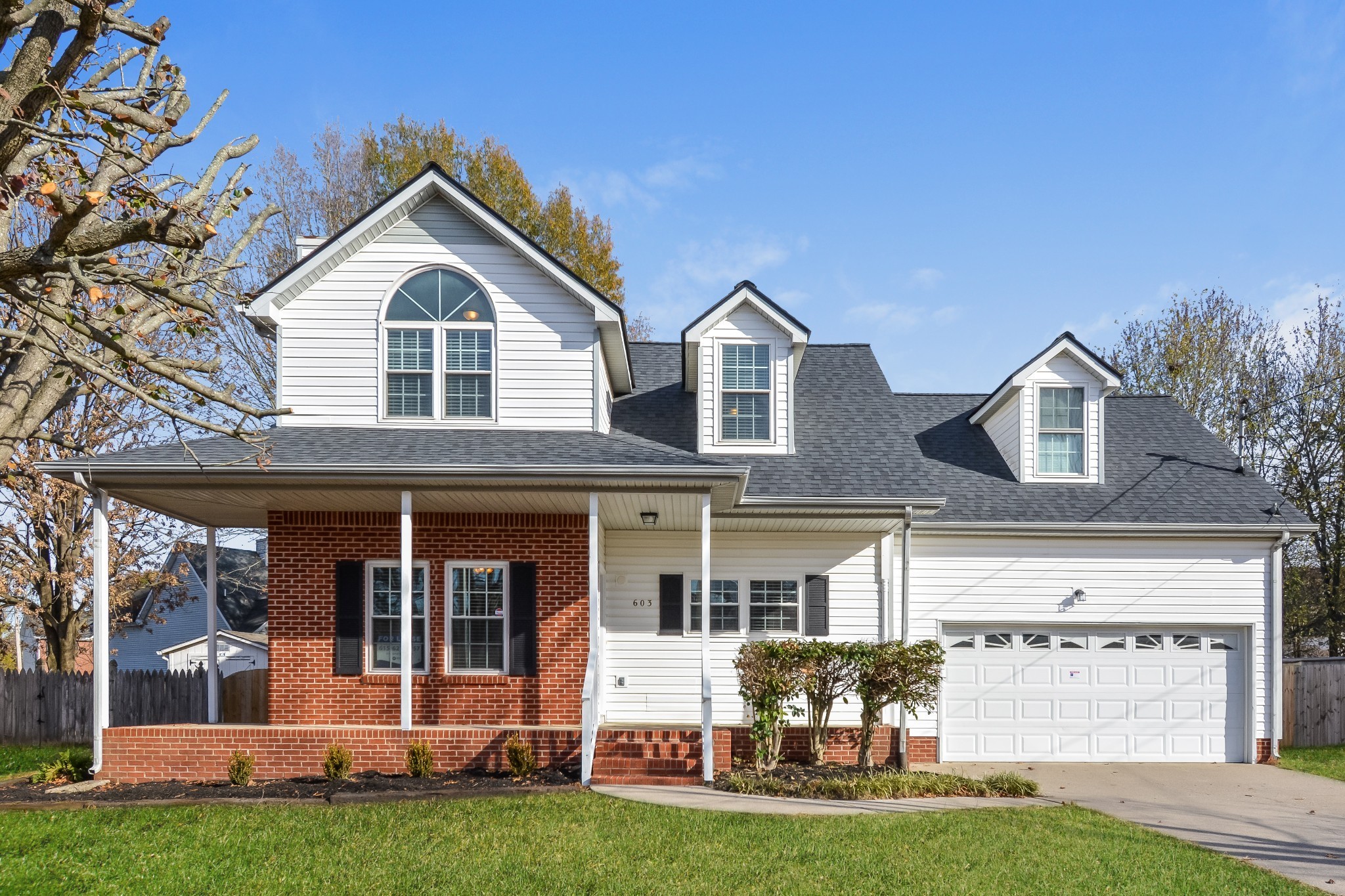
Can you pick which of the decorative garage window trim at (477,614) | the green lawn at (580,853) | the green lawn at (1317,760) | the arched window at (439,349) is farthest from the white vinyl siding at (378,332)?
the green lawn at (1317,760)

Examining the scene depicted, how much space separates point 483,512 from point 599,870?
6.42 meters

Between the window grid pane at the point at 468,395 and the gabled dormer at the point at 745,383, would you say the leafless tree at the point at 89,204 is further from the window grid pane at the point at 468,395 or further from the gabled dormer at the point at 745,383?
the gabled dormer at the point at 745,383

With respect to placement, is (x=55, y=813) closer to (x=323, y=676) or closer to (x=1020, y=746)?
(x=323, y=676)

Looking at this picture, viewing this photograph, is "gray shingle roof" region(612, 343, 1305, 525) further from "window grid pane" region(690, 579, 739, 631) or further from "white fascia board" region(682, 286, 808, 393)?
"window grid pane" region(690, 579, 739, 631)

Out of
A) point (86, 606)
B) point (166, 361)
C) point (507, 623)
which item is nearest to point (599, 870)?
point (166, 361)

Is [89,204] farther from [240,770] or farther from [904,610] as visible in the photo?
[904,610]

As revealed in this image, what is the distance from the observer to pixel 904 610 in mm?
13789

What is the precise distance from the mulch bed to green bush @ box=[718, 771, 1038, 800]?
2.03 meters

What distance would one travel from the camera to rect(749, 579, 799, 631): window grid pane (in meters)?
14.5

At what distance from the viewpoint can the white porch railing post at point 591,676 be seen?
→ 10906mm

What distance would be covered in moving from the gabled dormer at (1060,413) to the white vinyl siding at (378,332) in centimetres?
719

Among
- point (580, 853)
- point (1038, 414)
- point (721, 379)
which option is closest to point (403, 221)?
point (721, 379)

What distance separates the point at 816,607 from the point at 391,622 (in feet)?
19.7

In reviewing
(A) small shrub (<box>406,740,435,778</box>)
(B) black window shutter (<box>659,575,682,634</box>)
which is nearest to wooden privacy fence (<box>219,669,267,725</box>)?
(A) small shrub (<box>406,740,435,778</box>)
